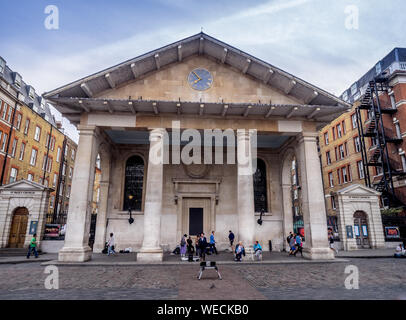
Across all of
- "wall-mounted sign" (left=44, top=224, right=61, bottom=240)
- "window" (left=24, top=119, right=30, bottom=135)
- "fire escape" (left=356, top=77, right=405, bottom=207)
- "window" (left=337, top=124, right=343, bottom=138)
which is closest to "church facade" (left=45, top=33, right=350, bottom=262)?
"wall-mounted sign" (left=44, top=224, right=61, bottom=240)

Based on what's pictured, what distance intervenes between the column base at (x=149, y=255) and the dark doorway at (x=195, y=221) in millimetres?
6524

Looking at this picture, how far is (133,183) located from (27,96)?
82.6ft

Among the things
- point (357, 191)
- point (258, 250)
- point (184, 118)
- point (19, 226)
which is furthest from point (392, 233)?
point (19, 226)

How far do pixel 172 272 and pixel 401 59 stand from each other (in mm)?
37657

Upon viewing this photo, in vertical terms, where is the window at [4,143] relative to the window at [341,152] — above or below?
below

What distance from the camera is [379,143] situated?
1121 inches

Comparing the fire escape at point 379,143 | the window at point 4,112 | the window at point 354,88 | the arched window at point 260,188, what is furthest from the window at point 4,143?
the window at point 354,88

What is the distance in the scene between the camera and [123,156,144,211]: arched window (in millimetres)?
20250

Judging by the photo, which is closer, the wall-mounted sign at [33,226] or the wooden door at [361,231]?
the wall-mounted sign at [33,226]

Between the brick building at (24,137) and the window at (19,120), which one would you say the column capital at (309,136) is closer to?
the brick building at (24,137)

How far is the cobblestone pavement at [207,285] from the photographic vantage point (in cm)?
684
